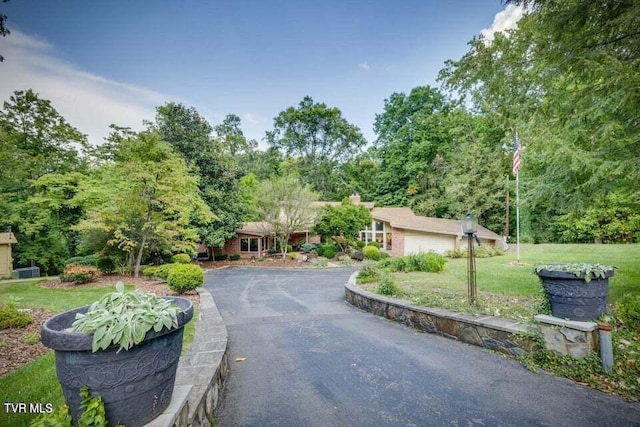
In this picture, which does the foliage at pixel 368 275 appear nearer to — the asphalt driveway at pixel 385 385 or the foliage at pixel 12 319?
the asphalt driveway at pixel 385 385

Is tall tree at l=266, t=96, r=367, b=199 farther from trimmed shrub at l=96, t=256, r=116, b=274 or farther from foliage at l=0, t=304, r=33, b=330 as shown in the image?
foliage at l=0, t=304, r=33, b=330

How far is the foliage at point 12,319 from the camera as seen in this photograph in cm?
498

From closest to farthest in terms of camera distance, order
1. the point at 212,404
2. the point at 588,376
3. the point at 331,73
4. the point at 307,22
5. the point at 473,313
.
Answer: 1. the point at 212,404
2. the point at 588,376
3. the point at 473,313
4. the point at 307,22
5. the point at 331,73

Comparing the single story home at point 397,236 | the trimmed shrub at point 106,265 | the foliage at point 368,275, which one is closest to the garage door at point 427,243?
the single story home at point 397,236

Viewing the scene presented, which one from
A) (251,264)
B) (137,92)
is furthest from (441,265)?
(251,264)

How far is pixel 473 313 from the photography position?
4.93m

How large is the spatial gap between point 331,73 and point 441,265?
10.7 m

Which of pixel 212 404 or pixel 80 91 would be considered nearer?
pixel 212 404

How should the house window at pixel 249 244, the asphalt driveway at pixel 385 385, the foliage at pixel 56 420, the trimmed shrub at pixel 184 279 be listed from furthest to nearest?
1. the house window at pixel 249 244
2. the trimmed shrub at pixel 184 279
3. the asphalt driveway at pixel 385 385
4. the foliage at pixel 56 420

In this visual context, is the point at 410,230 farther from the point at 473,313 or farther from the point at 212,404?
the point at 212,404

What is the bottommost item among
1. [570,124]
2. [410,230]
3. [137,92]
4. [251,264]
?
[251,264]

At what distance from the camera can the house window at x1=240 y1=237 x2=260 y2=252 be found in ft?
77.8

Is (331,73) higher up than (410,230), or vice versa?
(331,73)

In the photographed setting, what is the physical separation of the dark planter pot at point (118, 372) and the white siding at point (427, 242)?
1896 cm
